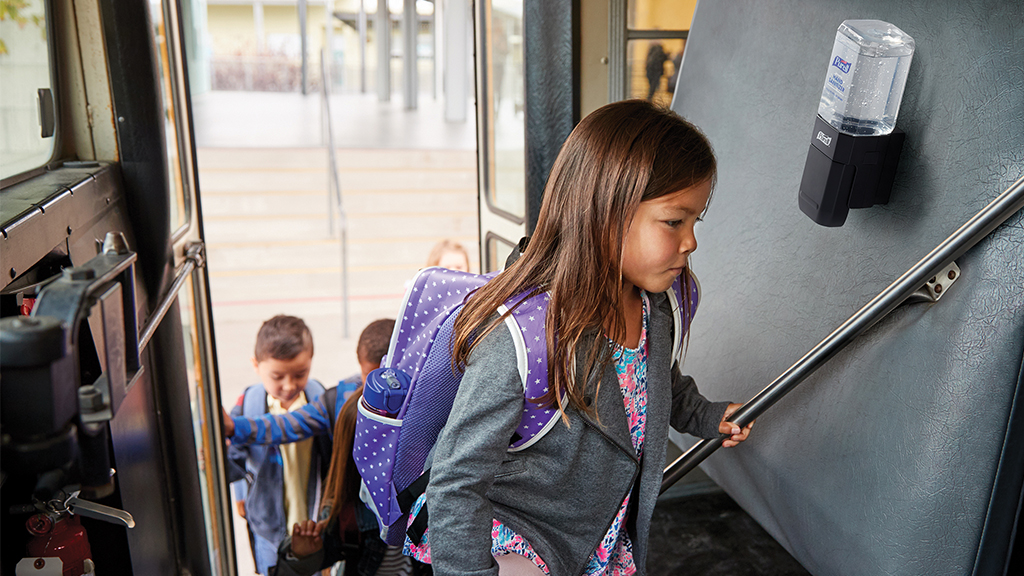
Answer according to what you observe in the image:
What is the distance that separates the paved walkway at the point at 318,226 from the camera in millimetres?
6684

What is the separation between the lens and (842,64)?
124cm

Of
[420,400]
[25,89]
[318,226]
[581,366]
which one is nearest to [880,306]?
[581,366]

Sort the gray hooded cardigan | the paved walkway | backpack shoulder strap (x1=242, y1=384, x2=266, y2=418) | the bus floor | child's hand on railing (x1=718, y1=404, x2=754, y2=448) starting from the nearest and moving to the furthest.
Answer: the gray hooded cardigan, child's hand on railing (x1=718, y1=404, x2=754, y2=448), the bus floor, backpack shoulder strap (x1=242, y1=384, x2=266, y2=418), the paved walkway

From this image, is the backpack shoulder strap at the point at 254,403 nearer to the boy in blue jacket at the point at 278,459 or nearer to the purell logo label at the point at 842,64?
the boy in blue jacket at the point at 278,459

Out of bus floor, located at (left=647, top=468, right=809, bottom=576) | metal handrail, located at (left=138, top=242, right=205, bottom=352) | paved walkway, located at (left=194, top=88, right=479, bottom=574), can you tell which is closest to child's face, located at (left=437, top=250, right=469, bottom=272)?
metal handrail, located at (left=138, top=242, right=205, bottom=352)

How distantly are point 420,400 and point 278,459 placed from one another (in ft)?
4.80

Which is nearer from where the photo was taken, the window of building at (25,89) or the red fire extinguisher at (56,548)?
the red fire extinguisher at (56,548)

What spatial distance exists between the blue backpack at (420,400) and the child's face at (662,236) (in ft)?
0.53

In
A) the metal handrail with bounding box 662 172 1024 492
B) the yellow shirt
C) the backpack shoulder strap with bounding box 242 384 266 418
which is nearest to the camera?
the metal handrail with bounding box 662 172 1024 492

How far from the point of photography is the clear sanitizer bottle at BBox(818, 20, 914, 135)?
47.2 inches

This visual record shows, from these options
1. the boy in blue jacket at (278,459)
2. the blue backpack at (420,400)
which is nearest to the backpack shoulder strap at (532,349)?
the blue backpack at (420,400)

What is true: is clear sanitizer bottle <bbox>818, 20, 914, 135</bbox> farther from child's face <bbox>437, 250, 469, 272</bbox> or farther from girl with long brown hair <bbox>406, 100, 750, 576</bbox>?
child's face <bbox>437, 250, 469, 272</bbox>

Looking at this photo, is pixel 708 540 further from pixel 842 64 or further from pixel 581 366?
pixel 842 64

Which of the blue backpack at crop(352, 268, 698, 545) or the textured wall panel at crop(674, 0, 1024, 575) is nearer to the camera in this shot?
the textured wall panel at crop(674, 0, 1024, 575)
